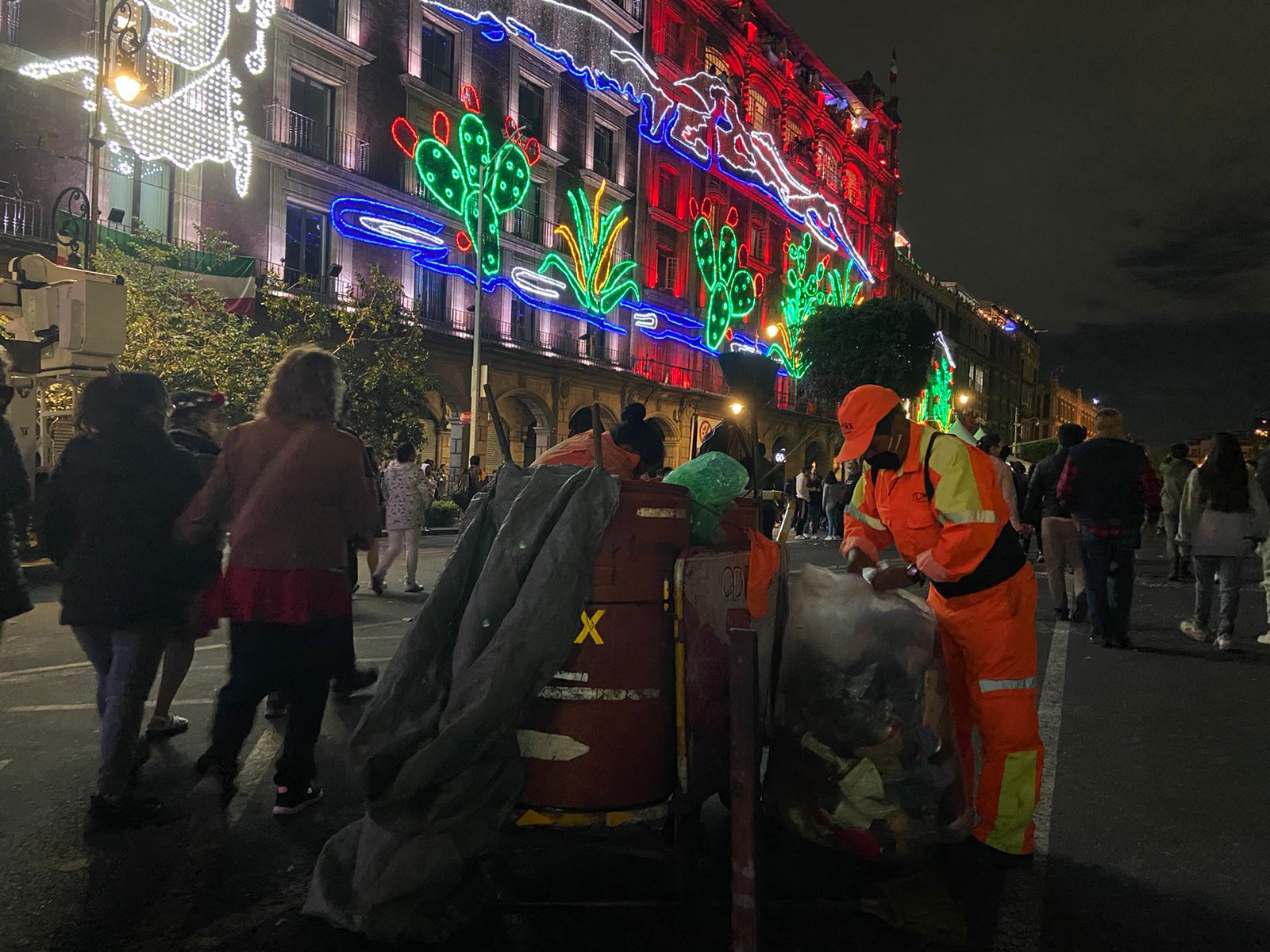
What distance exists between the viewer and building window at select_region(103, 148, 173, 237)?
18453 millimetres

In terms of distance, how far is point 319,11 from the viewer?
2311cm

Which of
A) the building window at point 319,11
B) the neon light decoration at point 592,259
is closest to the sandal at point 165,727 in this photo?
the building window at point 319,11

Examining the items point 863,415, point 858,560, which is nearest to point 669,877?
point 858,560

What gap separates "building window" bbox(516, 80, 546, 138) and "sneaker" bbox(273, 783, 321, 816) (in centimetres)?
2839

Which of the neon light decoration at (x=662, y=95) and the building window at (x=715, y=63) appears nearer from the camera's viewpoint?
the neon light decoration at (x=662, y=95)

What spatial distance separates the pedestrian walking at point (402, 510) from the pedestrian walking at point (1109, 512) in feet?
19.8

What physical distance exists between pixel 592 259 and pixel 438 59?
24.4 feet

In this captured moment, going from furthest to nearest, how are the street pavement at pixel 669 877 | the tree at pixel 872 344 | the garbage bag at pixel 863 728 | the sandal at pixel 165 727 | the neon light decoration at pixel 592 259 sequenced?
the tree at pixel 872 344
the neon light decoration at pixel 592 259
the sandal at pixel 165 727
the garbage bag at pixel 863 728
the street pavement at pixel 669 877

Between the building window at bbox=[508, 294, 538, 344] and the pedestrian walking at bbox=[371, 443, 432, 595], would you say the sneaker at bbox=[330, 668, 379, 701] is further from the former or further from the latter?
the building window at bbox=[508, 294, 538, 344]

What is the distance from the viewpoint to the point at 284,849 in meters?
3.25

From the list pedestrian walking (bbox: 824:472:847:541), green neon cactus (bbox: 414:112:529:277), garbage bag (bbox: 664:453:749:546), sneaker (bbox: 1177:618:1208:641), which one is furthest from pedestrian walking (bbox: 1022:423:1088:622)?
green neon cactus (bbox: 414:112:529:277)

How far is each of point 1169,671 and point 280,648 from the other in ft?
19.2

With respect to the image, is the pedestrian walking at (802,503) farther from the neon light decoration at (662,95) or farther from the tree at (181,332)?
the neon light decoration at (662,95)

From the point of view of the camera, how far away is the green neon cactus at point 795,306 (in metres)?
42.2
